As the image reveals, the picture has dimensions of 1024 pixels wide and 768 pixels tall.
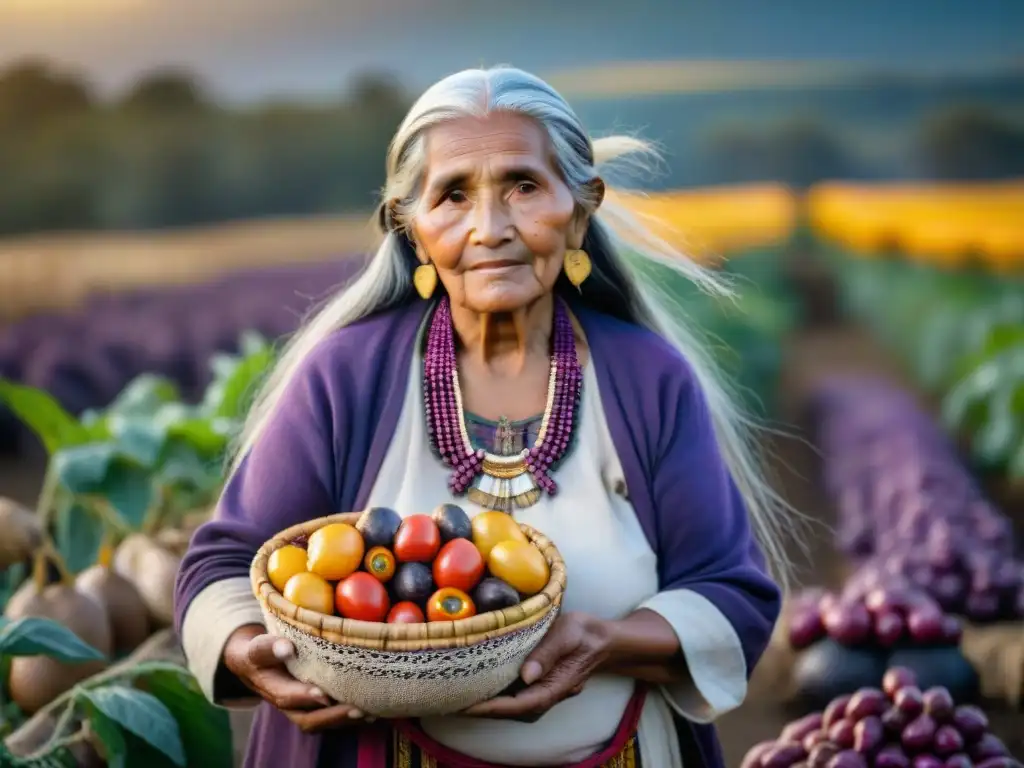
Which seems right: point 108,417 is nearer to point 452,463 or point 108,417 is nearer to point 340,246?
point 452,463

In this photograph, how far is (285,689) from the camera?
238cm

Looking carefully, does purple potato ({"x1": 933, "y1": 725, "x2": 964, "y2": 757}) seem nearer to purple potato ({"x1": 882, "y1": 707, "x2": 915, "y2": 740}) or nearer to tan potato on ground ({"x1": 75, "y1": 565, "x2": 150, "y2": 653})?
purple potato ({"x1": 882, "y1": 707, "x2": 915, "y2": 740})

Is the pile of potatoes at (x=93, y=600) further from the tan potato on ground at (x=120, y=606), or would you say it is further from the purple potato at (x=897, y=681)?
the purple potato at (x=897, y=681)

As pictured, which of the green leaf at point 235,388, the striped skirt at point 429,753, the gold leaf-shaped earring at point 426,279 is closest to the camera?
the striped skirt at point 429,753

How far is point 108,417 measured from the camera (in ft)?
16.3

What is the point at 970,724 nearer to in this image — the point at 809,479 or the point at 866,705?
the point at 866,705

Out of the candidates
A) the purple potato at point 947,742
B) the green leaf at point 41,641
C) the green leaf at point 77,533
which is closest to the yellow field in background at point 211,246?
the green leaf at point 77,533

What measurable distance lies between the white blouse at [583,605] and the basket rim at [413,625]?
0.84 feet

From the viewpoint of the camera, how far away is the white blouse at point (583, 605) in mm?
2553

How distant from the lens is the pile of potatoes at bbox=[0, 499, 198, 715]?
3.65 m

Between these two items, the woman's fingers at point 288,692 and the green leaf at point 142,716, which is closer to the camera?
the woman's fingers at point 288,692

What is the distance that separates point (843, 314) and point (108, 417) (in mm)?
5354

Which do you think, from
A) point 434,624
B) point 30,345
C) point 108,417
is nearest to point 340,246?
point 30,345

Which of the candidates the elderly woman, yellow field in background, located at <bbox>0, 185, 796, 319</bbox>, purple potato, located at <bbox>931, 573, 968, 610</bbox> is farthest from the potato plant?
yellow field in background, located at <bbox>0, 185, 796, 319</bbox>
